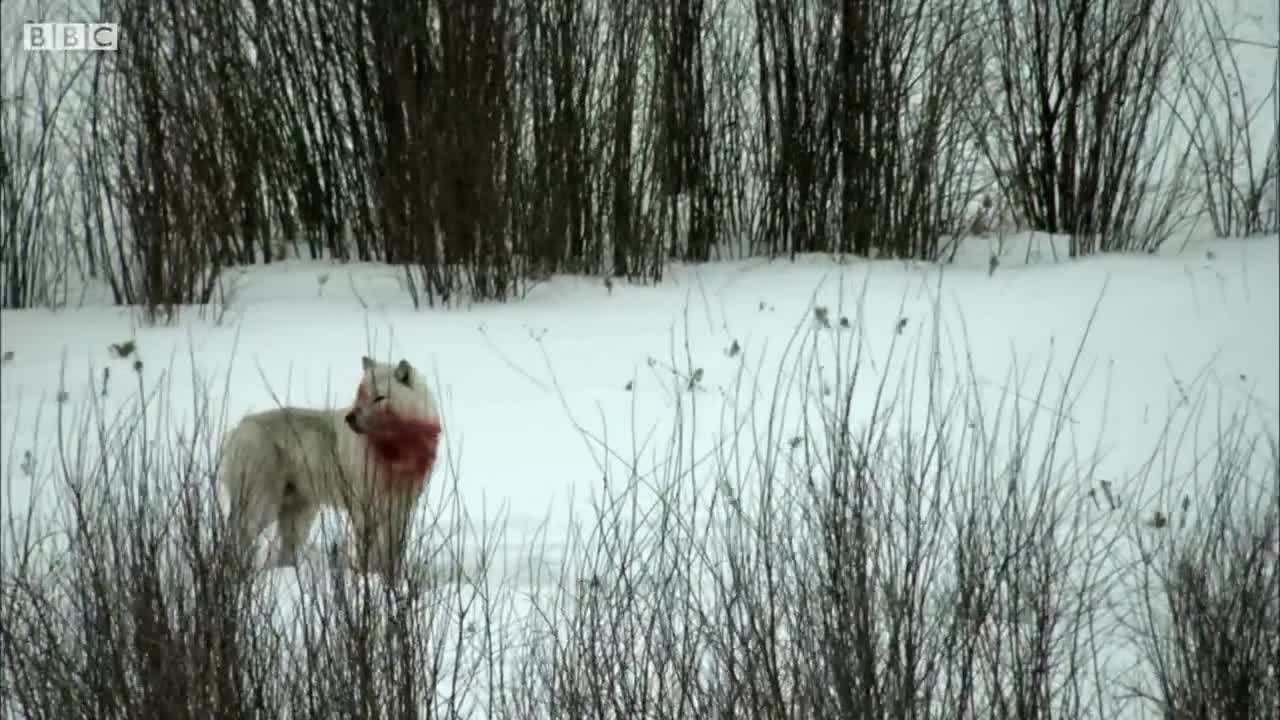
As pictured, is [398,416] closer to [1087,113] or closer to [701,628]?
[701,628]

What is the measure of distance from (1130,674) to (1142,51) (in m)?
2.52

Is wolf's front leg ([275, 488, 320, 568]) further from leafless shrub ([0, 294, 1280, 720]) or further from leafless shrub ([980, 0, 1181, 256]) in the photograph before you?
leafless shrub ([980, 0, 1181, 256])

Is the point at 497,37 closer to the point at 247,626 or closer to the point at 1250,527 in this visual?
the point at 247,626

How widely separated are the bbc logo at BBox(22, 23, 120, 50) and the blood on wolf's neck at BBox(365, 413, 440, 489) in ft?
4.45

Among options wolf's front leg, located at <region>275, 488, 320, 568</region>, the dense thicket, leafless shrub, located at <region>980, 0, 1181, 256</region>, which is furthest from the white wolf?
leafless shrub, located at <region>980, 0, 1181, 256</region>

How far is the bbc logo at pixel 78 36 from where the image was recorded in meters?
4.01

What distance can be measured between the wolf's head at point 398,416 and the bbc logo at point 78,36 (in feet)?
4.19

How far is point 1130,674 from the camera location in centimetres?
306

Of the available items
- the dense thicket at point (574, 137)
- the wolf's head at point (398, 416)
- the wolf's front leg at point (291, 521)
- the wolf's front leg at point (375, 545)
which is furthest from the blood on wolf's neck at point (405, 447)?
the dense thicket at point (574, 137)

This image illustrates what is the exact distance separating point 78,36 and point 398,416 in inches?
56.0

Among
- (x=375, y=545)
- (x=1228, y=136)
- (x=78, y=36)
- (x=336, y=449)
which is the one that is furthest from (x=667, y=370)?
(x=1228, y=136)

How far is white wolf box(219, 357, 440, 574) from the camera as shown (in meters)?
3.22

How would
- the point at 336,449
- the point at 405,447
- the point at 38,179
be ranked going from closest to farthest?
1. the point at 336,449
2. the point at 405,447
3. the point at 38,179

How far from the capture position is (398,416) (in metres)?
3.41
